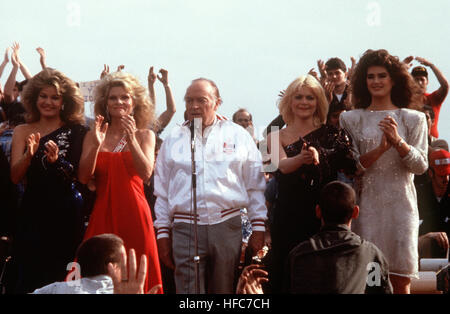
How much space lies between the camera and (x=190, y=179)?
5.31 meters

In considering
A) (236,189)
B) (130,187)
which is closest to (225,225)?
(236,189)

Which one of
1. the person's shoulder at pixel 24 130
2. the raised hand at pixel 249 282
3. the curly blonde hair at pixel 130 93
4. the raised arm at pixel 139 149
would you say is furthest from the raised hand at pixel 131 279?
the person's shoulder at pixel 24 130

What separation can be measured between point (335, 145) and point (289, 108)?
515 millimetres

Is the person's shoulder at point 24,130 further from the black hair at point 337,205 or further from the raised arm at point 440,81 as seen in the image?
the raised arm at point 440,81

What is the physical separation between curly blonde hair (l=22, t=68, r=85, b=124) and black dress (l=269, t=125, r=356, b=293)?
5.47 feet

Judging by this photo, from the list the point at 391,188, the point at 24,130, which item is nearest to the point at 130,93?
the point at 24,130

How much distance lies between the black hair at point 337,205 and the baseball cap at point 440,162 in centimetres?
262

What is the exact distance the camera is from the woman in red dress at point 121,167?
5.39 meters

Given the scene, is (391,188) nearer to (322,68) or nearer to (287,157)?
(287,157)

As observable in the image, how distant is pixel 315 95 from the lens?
5637 mm

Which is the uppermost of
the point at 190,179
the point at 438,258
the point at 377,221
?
the point at 190,179

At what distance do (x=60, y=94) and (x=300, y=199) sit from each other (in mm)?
1994
